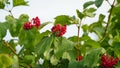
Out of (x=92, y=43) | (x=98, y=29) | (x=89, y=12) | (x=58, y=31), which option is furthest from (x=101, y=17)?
(x=58, y=31)

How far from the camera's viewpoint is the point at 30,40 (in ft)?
11.6

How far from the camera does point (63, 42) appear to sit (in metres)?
3.15

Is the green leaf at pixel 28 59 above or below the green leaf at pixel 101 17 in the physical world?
below

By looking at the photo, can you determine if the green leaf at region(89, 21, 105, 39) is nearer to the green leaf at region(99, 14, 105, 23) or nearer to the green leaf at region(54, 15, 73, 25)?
the green leaf at region(99, 14, 105, 23)

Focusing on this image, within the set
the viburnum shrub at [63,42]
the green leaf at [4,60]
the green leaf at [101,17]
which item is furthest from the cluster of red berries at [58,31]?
the green leaf at [101,17]

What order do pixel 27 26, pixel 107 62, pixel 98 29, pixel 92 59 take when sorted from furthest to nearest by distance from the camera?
1. pixel 98 29
2. pixel 27 26
3. pixel 107 62
4. pixel 92 59

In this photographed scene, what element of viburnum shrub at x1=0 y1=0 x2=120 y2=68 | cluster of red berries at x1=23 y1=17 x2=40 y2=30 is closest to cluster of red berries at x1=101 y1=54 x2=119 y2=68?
viburnum shrub at x1=0 y1=0 x2=120 y2=68

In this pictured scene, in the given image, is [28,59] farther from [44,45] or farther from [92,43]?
[92,43]

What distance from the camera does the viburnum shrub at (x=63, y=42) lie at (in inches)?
123

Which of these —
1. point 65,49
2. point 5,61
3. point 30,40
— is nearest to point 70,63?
point 65,49

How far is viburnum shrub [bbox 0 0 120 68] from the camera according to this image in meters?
3.12

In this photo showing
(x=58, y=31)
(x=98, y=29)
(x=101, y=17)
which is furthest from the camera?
(x=101, y=17)

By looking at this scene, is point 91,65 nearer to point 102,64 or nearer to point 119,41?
point 102,64

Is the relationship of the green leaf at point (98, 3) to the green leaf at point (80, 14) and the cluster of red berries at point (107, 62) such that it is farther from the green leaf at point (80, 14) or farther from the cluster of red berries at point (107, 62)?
the cluster of red berries at point (107, 62)
